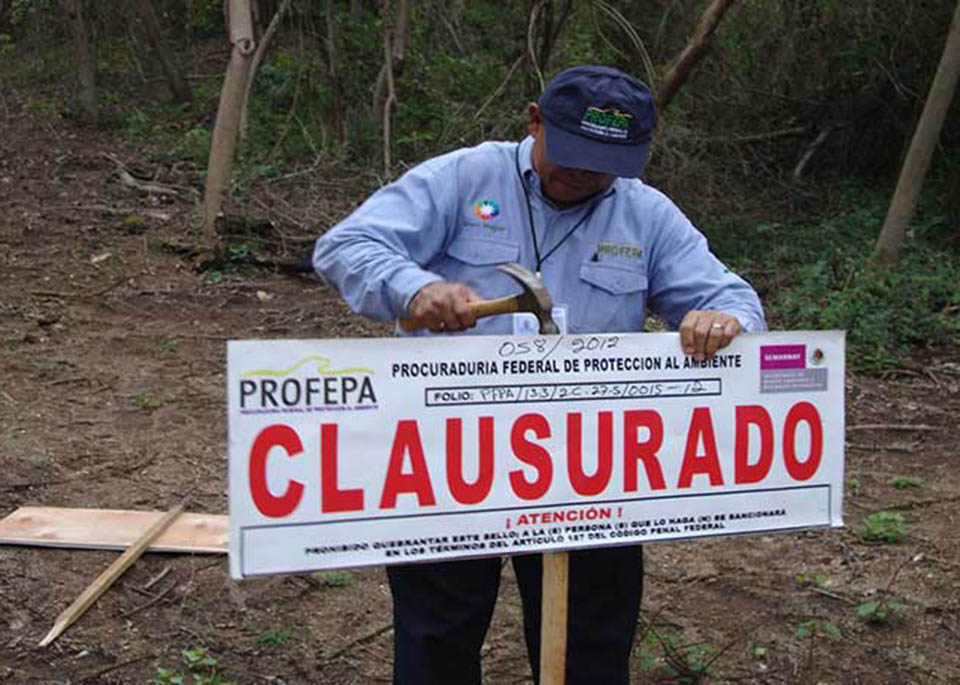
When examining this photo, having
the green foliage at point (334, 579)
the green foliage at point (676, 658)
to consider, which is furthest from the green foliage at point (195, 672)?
the green foliage at point (676, 658)

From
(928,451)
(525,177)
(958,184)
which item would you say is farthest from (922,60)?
(525,177)

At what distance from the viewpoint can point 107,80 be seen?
16812 mm

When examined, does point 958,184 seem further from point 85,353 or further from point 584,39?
point 85,353

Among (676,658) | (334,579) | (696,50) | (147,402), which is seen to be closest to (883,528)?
(676,658)

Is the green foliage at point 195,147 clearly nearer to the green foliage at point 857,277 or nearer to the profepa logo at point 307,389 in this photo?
the green foliage at point 857,277

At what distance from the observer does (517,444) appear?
2.11 meters

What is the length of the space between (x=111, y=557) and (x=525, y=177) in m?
2.67

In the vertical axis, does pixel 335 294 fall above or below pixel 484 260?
below

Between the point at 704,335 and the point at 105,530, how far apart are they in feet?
10.0

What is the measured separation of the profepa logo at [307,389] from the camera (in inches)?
76.0

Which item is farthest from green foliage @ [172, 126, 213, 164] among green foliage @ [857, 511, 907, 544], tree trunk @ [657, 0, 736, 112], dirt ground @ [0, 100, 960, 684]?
green foliage @ [857, 511, 907, 544]

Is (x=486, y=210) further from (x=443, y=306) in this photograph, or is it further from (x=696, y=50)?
(x=696, y=50)

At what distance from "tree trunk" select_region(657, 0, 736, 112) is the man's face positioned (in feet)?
24.6

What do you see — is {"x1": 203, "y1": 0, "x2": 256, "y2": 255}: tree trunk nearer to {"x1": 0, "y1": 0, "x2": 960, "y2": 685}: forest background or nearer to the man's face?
{"x1": 0, "y1": 0, "x2": 960, "y2": 685}: forest background
